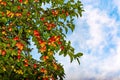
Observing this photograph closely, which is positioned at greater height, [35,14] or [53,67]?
[35,14]

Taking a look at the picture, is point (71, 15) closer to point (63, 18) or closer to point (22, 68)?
point (63, 18)

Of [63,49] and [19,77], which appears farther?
[19,77]

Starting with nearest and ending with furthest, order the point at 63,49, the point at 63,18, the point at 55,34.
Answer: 1. the point at 63,49
2. the point at 55,34
3. the point at 63,18

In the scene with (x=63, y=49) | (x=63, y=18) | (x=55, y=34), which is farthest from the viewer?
(x=63, y=18)

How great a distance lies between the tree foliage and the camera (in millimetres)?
14656

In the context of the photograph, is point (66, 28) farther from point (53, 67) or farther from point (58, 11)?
point (53, 67)

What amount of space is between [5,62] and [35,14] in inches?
94.3

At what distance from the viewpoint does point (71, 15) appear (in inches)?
690

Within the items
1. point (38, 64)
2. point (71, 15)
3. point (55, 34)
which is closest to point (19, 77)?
point (38, 64)

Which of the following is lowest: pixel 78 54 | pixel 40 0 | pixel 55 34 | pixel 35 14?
pixel 78 54

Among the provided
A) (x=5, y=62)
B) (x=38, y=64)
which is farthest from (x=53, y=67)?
(x=5, y=62)

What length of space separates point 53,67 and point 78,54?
148cm

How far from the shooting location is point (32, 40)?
14.9m

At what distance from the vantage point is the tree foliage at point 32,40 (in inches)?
577
